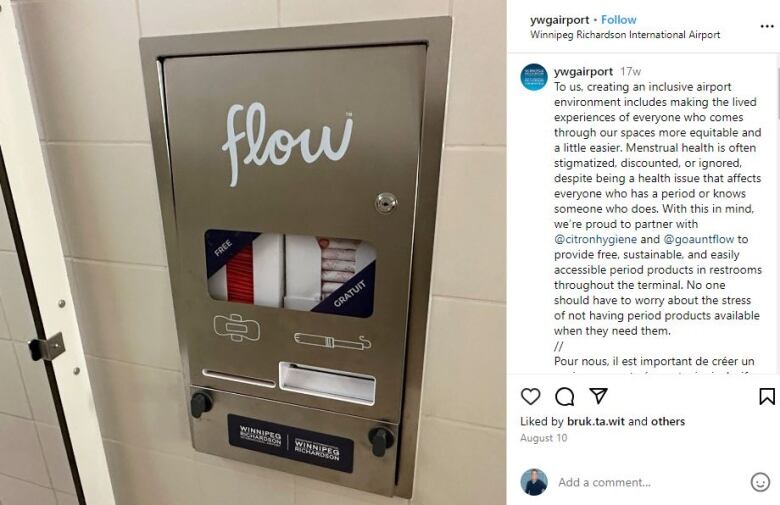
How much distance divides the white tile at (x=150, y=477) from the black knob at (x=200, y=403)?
168 millimetres

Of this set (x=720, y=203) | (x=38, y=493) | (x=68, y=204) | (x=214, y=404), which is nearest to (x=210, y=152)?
(x=68, y=204)

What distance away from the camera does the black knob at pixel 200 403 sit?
739 millimetres

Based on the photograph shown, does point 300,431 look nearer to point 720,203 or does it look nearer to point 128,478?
point 128,478

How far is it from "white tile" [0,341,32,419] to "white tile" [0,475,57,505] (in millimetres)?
194

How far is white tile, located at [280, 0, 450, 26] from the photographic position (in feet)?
1.77

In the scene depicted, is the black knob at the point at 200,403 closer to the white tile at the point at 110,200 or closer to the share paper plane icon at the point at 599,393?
the white tile at the point at 110,200

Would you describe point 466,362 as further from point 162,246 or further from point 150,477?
point 150,477

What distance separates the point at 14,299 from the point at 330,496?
0.65m

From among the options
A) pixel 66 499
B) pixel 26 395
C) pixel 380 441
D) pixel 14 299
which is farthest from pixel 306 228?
pixel 66 499

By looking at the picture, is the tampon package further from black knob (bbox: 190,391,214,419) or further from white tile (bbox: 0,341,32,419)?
white tile (bbox: 0,341,32,419)

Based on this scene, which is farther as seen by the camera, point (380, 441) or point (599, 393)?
point (380, 441)

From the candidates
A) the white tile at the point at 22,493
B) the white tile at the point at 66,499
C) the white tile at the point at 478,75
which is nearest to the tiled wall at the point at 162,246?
the white tile at the point at 478,75

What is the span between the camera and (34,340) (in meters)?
0.71

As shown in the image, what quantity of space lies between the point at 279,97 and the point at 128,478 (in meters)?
0.84
